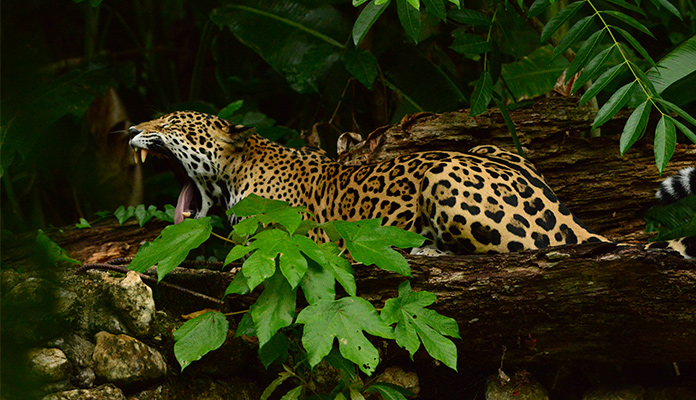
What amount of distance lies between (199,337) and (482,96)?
2046 mm

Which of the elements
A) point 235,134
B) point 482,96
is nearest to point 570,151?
point 482,96

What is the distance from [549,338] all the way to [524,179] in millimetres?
1059

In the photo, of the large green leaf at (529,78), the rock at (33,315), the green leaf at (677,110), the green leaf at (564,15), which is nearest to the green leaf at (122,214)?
the large green leaf at (529,78)

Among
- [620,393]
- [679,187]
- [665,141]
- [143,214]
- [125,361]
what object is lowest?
[620,393]

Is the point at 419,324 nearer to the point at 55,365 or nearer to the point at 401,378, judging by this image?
the point at 401,378

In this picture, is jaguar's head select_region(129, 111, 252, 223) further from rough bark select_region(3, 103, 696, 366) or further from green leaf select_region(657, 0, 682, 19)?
green leaf select_region(657, 0, 682, 19)

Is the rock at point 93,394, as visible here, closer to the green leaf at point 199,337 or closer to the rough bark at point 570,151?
the green leaf at point 199,337

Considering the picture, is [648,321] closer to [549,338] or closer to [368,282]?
[549,338]

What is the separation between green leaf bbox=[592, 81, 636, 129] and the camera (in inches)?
109

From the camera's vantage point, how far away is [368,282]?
9.97 ft

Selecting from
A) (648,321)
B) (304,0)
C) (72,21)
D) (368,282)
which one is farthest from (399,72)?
(72,21)

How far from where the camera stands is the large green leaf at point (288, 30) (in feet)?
19.5

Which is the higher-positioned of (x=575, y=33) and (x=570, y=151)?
(x=575, y=33)

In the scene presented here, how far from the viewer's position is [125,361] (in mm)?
2695
